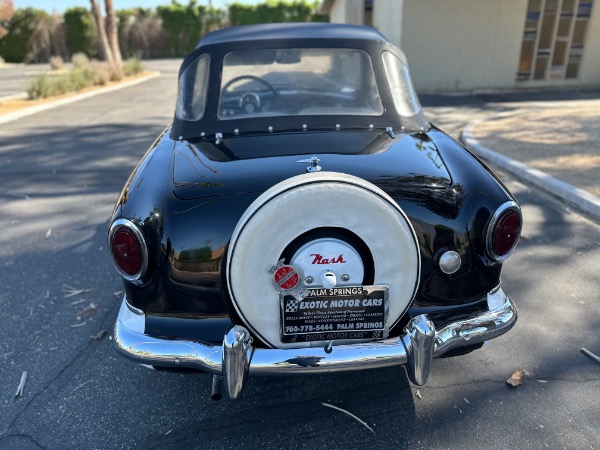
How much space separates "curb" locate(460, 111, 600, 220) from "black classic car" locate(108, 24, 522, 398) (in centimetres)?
292

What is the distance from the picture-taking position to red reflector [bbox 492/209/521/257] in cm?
202

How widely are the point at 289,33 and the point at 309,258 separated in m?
1.94

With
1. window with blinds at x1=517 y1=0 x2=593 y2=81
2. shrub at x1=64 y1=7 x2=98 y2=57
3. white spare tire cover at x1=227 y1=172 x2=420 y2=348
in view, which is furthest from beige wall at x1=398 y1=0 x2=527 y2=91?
shrub at x1=64 y1=7 x2=98 y2=57

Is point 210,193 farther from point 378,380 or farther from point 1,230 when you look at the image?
point 1,230

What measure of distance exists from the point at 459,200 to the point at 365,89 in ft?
4.33

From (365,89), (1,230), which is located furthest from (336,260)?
(1,230)

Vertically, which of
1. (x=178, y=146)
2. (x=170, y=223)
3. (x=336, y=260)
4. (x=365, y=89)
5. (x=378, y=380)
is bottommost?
(x=378, y=380)

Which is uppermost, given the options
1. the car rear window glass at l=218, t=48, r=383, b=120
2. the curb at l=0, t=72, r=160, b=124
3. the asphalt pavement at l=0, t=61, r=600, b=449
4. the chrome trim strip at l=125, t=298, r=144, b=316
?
the car rear window glass at l=218, t=48, r=383, b=120

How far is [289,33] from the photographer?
312 centimetres

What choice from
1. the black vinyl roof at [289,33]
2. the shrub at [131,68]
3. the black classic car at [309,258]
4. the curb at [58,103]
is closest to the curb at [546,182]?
the black vinyl roof at [289,33]

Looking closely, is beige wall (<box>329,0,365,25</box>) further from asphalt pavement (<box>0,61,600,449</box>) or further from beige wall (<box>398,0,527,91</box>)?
asphalt pavement (<box>0,61,600,449</box>)

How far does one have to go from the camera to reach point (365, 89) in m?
3.04

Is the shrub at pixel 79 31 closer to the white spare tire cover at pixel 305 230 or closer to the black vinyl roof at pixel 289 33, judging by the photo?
the black vinyl roof at pixel 289 33

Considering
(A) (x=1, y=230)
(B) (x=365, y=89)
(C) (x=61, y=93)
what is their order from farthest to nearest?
(C) (x=61, y=93), (A) (x=1, y=230), (B) (x=365, y=89)
